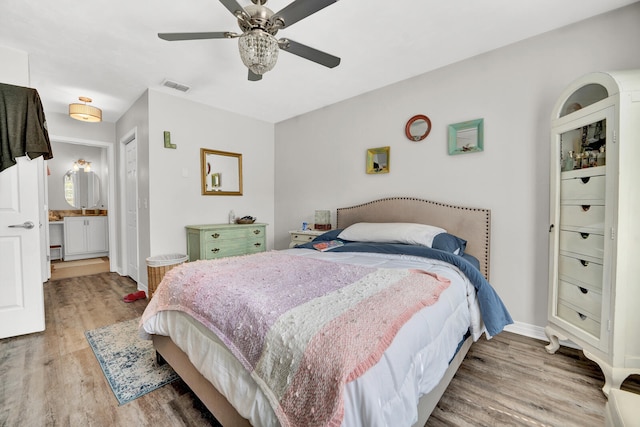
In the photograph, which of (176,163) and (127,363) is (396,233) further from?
(176,163)

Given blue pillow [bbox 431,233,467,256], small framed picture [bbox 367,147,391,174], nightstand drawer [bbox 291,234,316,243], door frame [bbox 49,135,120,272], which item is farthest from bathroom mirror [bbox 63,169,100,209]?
blue pillow [bbox 431,233,467,256]

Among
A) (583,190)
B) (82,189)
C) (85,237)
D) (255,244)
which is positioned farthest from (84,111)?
(583,190)

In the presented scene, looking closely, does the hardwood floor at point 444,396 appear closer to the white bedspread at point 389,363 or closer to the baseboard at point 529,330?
the baseboard at point 529,330

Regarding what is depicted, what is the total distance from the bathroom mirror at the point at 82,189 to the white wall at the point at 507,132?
582 cm

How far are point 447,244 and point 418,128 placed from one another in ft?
4.40

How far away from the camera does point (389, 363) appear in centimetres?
88

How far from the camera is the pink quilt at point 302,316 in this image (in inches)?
32.3

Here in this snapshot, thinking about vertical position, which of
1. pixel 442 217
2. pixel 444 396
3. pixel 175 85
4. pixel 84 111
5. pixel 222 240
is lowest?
pixel 444 396

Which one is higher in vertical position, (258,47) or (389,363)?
(258,47)

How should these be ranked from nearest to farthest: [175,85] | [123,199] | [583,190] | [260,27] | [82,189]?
1. [260,27]
2. [583,190]
3. [175,85]
4. [123,199]
5. [82,189]


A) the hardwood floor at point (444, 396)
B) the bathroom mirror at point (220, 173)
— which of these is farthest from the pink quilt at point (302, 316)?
the bathroom mirror at point (220, 173)

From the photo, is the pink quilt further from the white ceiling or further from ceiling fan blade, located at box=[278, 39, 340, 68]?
the white ceiling

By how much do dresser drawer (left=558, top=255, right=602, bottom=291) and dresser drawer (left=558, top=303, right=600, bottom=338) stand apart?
0.20 metres

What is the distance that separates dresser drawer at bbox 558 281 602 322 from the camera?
68.4 inches
